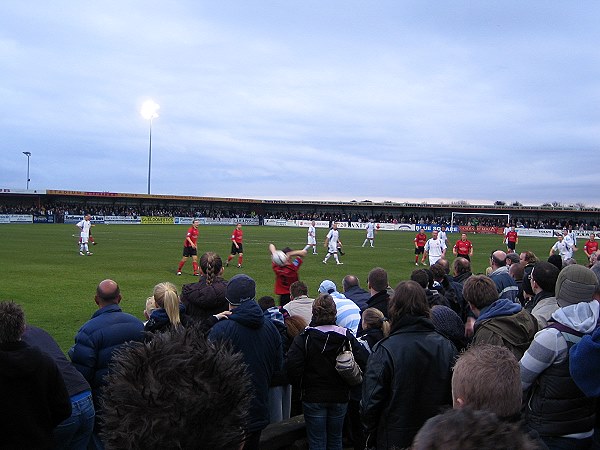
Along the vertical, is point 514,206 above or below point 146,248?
above

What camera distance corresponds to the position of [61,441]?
3.64 metres

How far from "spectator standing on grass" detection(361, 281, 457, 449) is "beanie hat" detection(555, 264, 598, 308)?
100 cm

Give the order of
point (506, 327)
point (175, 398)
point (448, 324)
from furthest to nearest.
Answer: point (448, 324), point (506, 327), point (175, 398)

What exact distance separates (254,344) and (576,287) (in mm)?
2473

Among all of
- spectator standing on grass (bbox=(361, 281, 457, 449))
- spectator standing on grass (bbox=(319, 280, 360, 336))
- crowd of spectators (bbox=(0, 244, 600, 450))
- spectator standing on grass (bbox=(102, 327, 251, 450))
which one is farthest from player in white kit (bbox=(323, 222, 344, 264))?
spectator standing on grass (bbox=(102, 327, 251, 450))

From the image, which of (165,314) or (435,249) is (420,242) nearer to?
(435,249)

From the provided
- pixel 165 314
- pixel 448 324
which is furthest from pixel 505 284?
pixel 165 314

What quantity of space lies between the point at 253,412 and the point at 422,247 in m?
21.6

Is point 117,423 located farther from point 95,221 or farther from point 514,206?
point 514,206

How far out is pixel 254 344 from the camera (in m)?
4.18

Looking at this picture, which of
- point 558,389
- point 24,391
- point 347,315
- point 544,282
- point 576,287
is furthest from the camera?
point 347,315

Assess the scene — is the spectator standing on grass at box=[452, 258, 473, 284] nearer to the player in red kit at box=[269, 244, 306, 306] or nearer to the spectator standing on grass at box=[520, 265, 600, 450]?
the player in red kit at box=[269, 244, 306, 306]

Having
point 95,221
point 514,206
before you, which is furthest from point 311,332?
point 514,206

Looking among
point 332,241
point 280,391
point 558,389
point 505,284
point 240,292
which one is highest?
point 240,292
